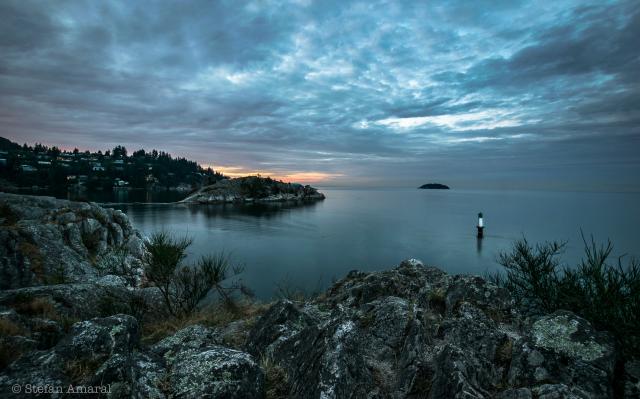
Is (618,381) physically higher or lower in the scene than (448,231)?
higher

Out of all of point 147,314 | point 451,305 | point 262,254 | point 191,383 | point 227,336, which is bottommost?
point 262,254

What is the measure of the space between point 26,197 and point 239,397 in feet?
112

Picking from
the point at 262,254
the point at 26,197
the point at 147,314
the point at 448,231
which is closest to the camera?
the point at 147,314

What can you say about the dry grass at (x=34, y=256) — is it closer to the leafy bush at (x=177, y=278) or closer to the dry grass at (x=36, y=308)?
the leafy bush at (x=177, y=278)

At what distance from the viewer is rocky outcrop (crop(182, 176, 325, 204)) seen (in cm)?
16220

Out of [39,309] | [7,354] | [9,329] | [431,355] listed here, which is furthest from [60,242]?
[431,355]

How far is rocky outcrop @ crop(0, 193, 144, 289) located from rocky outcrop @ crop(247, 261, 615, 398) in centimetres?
1489

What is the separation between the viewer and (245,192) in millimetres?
174750

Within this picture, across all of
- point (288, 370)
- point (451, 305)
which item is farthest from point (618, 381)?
point (288, 370)

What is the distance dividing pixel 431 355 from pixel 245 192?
573ft

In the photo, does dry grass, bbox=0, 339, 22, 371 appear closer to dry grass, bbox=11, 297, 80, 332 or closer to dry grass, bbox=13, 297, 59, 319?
dry grass, bbox=11, 297, 80, 332

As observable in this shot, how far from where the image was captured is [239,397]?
4199mm

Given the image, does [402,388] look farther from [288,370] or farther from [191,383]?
[191,383]

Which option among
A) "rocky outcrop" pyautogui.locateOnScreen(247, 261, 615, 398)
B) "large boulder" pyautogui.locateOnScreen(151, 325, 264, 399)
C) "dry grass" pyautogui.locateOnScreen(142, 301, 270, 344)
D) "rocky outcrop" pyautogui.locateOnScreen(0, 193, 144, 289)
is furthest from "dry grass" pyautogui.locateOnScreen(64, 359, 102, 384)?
"rocky outcrop" pyautogui.locateOnScreen(0, 193, 144, 289)
